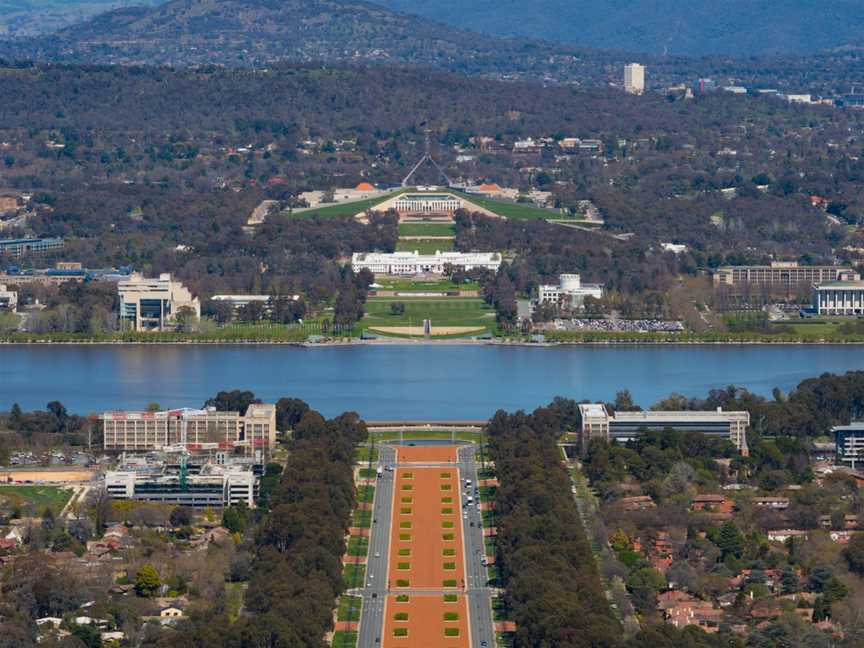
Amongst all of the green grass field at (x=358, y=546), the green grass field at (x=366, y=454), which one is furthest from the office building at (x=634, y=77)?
the green grass field at (x=358, y=546)

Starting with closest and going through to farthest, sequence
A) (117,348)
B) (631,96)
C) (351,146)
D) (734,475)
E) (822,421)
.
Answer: (734,475) → (822,421) → (117,348) → (351,146) → (631,96)

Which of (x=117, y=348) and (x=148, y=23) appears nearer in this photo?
(x=117, y=348)

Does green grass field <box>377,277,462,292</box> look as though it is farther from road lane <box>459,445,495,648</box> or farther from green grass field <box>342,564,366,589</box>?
green grass field <box>342,564,366,589</box>

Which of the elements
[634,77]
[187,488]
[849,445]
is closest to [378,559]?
[187,488]

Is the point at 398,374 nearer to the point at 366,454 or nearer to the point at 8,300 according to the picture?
the point at 366,454

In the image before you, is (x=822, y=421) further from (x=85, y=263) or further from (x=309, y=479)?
(x=85, y=263)

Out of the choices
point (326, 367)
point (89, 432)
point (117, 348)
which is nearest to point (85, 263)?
point (117, 348)
